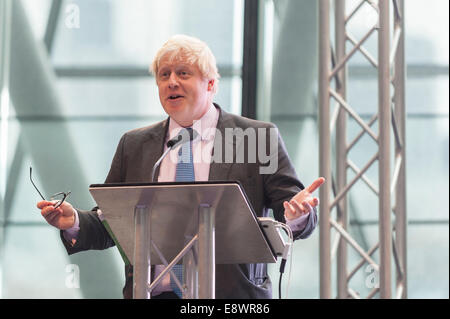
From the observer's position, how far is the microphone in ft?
7.33

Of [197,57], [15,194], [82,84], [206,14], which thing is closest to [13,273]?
[15,194]

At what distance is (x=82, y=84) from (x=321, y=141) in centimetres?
259

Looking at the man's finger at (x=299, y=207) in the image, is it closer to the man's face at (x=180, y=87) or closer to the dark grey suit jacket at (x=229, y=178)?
the dark grey suit jacket at (x=229, y=178)

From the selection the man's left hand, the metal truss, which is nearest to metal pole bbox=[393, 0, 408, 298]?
the metal truss

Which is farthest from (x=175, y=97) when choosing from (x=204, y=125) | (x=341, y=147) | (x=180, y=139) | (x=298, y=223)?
(x=341, y=147)

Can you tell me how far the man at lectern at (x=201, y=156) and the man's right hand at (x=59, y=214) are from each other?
39 millimetres

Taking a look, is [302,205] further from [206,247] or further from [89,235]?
[89,235]

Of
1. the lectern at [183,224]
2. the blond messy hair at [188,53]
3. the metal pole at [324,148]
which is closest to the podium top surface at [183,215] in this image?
the lectern at [183,224]

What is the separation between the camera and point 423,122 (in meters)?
5.29

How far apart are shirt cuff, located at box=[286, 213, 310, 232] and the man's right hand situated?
70cm

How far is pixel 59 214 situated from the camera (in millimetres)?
2352

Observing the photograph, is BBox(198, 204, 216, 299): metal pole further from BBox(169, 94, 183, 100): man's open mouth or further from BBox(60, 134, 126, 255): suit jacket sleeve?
BBox(169, 94, 183, 100): man's open mouth

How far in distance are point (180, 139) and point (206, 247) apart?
0.43 metres
